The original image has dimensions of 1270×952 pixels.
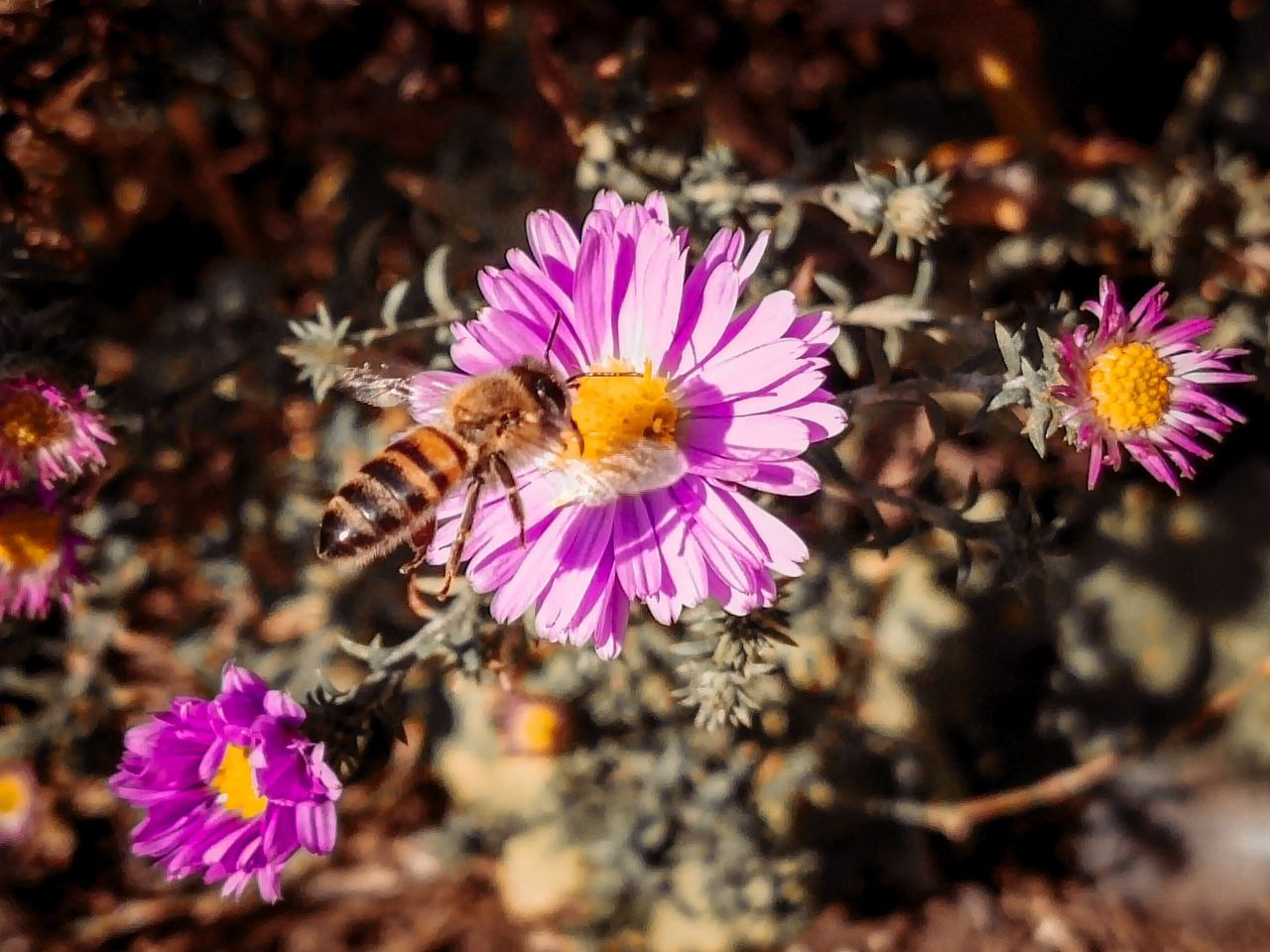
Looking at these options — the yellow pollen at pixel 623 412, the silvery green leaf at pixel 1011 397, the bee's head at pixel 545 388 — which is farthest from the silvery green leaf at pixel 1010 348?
the bee's head at pixel 545 388

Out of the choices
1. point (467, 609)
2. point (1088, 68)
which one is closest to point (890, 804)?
point (467, 609)

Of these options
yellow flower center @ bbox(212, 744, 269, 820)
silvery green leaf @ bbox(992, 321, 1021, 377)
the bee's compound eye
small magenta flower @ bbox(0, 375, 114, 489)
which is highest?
silvery green leaf @ bbox(992, 321, 1021, 377)

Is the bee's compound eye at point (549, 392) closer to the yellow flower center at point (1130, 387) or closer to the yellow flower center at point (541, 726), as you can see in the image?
the yellow flower center at point (1130, 387)

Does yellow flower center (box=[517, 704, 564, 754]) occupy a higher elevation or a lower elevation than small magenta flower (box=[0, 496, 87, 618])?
lower

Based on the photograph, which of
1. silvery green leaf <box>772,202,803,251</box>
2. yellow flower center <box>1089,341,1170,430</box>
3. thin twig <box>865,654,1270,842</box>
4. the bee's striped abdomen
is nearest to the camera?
the bee's striped abdomen

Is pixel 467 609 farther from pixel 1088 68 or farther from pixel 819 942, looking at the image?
pixel 1088 68

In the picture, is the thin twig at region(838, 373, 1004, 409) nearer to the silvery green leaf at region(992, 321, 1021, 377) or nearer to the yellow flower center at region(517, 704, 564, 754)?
the silvery green leaf at region(992, 321, 1021, 377)

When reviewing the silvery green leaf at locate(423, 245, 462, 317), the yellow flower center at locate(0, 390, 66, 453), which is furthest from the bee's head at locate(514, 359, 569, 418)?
the yellow flower center at locate(0, 390, 66, 453)

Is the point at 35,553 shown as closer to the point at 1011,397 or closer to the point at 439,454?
the point at 439,454

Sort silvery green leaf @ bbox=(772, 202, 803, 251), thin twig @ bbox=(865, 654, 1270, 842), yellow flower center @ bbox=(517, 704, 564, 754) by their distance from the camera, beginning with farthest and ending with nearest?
thin twig @ bbox=(865, 654, 1270, 842), yellow flower center @ bbox=(517, 704, 564, 754), silvery green leaf @ bbox=(772, 202, 803, 251)
